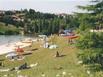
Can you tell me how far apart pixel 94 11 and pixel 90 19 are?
0.78 meters

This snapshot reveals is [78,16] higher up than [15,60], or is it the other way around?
[78,16]

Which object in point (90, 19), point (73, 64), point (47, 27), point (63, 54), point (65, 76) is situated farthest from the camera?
point (47, 27)

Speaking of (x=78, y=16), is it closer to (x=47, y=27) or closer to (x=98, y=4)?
(x=98, y=4)

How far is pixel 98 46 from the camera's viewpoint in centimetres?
2456

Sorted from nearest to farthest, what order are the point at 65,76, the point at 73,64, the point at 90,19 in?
1. the point at 90,19
2. the point at 65,76
3. the point at 73,64

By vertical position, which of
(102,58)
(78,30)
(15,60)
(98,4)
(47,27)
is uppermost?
(98,4)

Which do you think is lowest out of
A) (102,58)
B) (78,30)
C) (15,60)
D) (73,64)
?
(15,60)

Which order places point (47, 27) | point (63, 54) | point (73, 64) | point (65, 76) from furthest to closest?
point (47, 27) < point (63, 54) < point (73, 64) < point (65, 76)

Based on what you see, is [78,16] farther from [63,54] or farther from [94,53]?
[63,54]

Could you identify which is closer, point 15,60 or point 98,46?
point 98,46

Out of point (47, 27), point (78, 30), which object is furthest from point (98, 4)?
point (47, 27)

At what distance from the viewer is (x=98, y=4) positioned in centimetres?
2422

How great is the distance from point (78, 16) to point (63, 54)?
3266cm

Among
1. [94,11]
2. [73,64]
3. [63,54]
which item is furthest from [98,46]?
[63,54]
